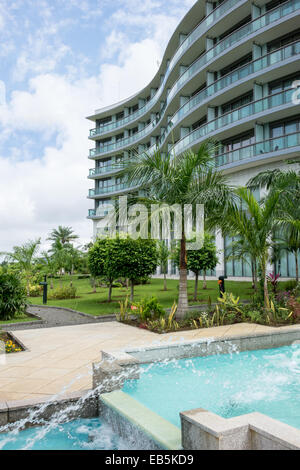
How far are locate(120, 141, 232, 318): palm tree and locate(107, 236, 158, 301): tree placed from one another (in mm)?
3121

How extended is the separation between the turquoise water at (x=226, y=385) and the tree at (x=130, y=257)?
6870 mm

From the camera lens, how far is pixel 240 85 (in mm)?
25125

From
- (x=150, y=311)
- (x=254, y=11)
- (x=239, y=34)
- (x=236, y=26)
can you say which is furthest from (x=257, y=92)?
(x=150, y=311)

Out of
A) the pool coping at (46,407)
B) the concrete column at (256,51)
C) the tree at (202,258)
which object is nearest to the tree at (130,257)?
the tree at (202,258)

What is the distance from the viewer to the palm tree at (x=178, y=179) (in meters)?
11.0

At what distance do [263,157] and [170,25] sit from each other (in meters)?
18.8

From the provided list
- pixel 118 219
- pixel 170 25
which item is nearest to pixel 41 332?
pixel 118 219

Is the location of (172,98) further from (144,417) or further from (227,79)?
(144,417)

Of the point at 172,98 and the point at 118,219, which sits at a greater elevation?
the point at 172,98

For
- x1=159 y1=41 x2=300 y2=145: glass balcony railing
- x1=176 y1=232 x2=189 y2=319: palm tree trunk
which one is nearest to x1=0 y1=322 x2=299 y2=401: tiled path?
x1=176 y1=232 x2=189 y2=319: palm tree trunk

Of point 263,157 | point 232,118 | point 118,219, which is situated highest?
point 232,118

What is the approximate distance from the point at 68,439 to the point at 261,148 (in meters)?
22.1

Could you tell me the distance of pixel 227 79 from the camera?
26266 mm
